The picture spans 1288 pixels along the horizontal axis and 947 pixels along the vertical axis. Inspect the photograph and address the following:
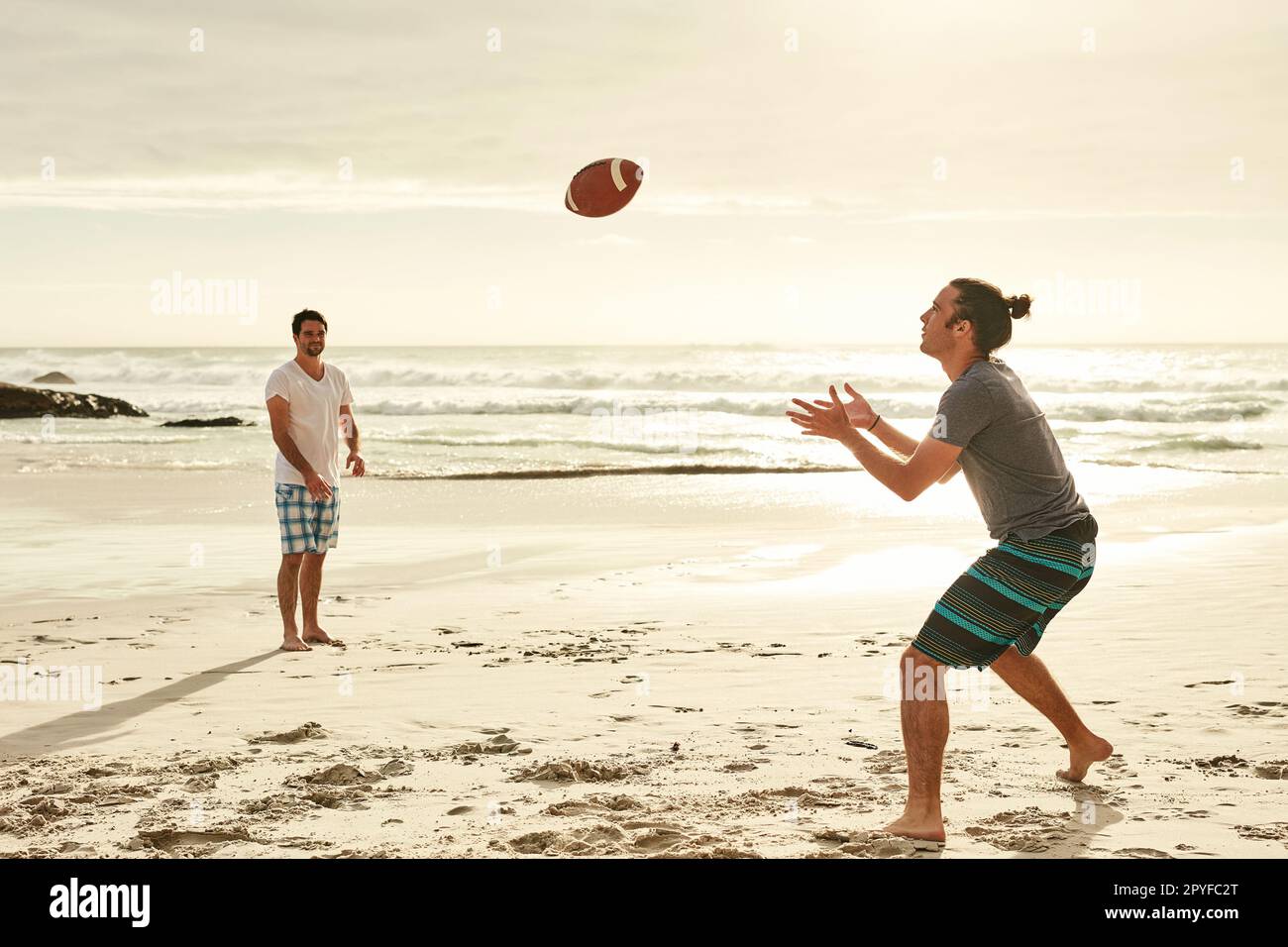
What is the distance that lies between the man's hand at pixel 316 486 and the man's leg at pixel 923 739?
4.33 meters

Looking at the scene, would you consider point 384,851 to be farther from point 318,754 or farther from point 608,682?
point 608,682

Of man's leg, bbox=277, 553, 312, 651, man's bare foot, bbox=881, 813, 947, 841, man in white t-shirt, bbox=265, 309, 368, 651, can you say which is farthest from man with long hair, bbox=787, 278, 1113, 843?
man's leg, bbox=277, 553, 312, 651

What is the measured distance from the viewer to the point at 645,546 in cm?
1202

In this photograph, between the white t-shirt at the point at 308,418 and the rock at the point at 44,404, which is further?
the rock at the point at 44,404

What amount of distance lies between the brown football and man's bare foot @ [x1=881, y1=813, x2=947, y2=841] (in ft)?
17.7

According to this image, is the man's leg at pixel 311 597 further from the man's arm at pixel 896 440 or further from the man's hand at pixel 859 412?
the man's hand at pixel 859 412

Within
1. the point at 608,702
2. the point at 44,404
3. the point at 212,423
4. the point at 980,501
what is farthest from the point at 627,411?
the point at 980,501

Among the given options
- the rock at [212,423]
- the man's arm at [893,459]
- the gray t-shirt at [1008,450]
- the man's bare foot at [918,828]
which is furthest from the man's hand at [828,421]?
the rock at [212,423]

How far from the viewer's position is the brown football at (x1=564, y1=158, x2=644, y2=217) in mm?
8617

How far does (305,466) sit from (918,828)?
4659 mm

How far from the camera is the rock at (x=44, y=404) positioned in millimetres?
33844

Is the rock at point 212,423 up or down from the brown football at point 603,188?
down

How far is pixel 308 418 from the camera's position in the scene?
759 centimetres

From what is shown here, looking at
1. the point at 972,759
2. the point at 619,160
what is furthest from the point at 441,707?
the point at 619,160
